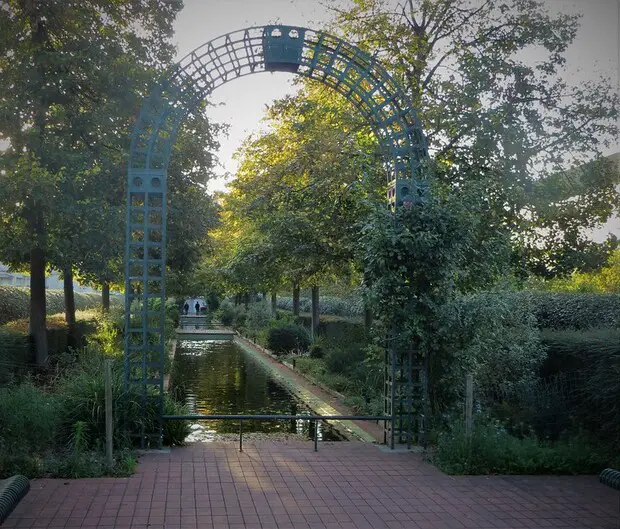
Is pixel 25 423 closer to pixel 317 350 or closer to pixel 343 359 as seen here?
pixel 343 359

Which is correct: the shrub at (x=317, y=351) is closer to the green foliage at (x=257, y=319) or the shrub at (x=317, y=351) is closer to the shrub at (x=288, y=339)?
the shrub at (x=288, y=339)

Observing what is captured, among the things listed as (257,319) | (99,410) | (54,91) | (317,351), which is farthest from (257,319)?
(99,410)

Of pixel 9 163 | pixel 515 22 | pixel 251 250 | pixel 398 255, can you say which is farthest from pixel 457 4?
pixel 9 163

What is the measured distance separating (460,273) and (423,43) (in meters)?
6.95

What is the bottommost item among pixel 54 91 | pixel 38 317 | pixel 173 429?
pixel 173 429

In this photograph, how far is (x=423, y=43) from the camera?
14922 mm

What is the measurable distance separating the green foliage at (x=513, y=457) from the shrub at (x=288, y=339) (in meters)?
16.7

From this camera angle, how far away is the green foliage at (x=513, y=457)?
8211mm

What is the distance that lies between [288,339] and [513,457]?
1739 cm

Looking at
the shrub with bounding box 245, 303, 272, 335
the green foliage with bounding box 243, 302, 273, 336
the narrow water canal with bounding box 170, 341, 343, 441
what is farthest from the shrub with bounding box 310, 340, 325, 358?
the shrub with bounding box 245, 303, 272, 335

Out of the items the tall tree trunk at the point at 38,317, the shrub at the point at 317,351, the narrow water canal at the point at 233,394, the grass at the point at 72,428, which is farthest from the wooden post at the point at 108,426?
the shrub at the point at 317,351

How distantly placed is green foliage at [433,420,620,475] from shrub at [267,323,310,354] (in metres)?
16.7

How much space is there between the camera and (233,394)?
16.5m

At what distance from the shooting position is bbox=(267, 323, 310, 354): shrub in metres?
25.3
